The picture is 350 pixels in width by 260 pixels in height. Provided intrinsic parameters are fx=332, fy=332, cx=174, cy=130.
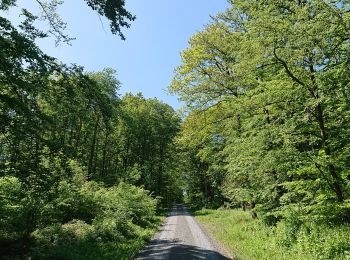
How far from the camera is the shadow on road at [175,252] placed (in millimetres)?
13226

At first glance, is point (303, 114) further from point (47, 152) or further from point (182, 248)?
point (47, 152)

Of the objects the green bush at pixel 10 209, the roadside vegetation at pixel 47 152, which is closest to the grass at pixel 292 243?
the roadside vegetation at pixel 47 152

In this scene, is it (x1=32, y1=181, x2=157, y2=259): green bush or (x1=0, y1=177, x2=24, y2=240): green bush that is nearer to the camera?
(x1=0, y1=177, x2=24, y2=240): green bush

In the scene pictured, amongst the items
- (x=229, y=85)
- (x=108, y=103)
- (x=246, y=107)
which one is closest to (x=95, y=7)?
(x=108, y=103)

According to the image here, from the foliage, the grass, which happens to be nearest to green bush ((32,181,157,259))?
the grass

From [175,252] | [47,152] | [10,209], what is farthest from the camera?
[175,252]

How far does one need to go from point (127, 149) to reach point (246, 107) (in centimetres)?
4146

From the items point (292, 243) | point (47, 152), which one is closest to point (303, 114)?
point (292, 243)

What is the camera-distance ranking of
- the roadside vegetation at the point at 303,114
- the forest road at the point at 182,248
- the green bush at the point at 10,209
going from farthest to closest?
the forest road at the point at 182,248, the green bush at the point at 10,209, the roadside vegetation at the point at 303,114

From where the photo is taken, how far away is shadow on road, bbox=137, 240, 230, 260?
13.2 metres

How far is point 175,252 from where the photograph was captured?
1416cm

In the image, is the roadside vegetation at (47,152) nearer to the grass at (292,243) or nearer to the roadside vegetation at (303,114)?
the grass at (292,243)

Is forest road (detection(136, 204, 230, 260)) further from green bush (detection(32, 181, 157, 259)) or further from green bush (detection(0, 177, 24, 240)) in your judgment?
green bush (detection(0, 177, 24, 240))

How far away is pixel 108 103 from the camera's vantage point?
1100 cm
